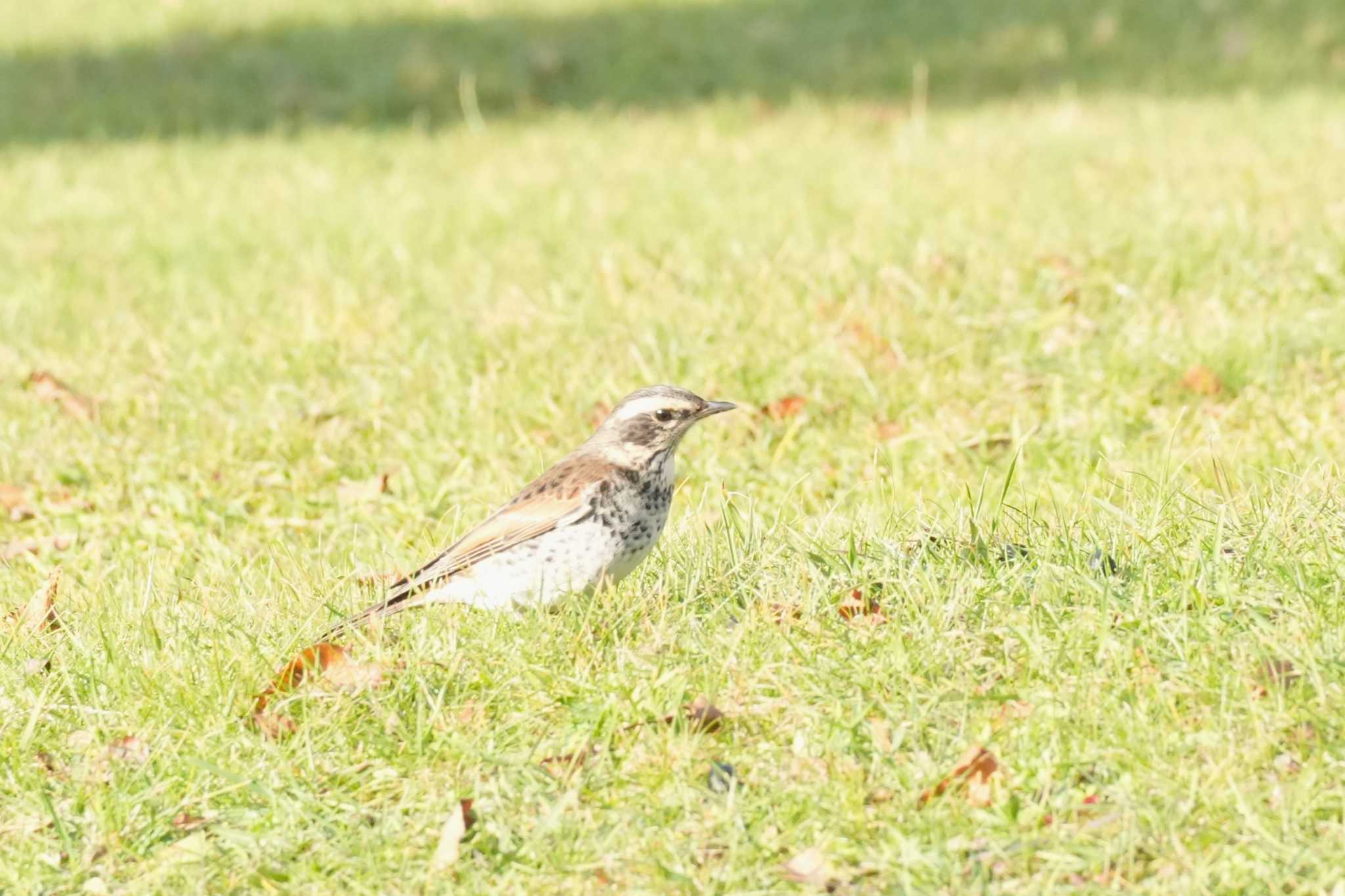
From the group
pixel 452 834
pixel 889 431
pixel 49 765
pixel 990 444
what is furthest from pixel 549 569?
pixel 990 444

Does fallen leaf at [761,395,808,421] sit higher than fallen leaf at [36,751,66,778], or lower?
lower

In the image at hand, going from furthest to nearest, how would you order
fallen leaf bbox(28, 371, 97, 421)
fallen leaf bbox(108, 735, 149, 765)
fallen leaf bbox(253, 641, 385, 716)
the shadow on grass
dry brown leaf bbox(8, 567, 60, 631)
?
the shadow on grass
fallen leaf bbox(28, 371, 97, 421)
dry brown leaf bbox(8, 567, 60, 631)
fallen leaf bbox(253, 641, 385, 716)
fallen leaf bbox(108, 735, 149, 765)

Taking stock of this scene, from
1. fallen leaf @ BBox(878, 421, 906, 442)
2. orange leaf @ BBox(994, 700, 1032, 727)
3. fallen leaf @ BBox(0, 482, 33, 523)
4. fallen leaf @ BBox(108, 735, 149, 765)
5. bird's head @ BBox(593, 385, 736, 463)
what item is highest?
bird's head @ BBox(593, 385, 736, 463)

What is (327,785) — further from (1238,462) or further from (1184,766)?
(1238,462)

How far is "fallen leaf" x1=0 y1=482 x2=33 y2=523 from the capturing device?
7340 millimetres

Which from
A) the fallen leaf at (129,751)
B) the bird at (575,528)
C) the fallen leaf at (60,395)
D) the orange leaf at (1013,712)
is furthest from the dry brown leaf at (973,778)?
the fallen leaf at (60,395)

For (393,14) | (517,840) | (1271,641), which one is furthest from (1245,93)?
(517,840)

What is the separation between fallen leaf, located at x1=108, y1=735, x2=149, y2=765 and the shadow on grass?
11914 mm

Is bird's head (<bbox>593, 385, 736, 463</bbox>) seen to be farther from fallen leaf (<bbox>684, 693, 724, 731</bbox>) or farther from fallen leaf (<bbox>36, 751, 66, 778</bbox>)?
fallen leaf (<bbox>36, 751, 66, 778</bbox>)

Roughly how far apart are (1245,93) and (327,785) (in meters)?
12.8

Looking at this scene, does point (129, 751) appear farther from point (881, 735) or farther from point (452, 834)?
point (881, 735)

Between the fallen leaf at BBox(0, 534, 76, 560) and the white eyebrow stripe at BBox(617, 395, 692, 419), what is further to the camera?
the fallen leaf at BBox(0, 534, 76, 560)

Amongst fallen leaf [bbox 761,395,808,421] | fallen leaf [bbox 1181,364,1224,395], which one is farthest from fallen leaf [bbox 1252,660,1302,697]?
fallen leaf [bbox 761,395,808,421]

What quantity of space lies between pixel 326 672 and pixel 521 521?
90cm
